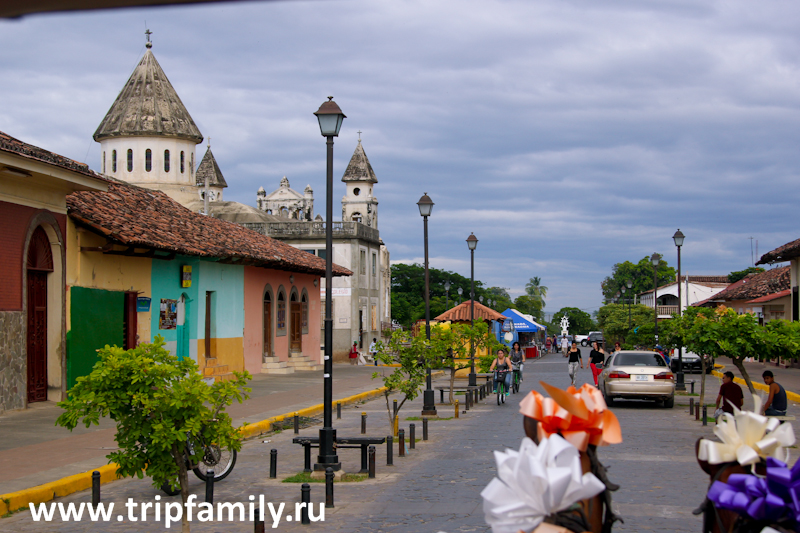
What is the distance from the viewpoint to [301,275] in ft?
123

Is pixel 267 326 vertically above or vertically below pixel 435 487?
above

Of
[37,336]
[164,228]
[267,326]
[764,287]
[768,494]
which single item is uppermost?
[164,228]

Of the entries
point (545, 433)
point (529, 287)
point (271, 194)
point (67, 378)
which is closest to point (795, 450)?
point (545, 433)

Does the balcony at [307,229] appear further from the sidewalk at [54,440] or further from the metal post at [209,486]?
the metal post at [209,486]

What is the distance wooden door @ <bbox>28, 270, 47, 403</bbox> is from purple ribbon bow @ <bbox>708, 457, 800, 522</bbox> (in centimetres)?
1696

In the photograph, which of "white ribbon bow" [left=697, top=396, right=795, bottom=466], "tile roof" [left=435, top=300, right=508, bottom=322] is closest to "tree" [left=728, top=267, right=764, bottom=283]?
"tile roof" [left=435, top=300, right=508, bottom=322]

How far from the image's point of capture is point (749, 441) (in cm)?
299

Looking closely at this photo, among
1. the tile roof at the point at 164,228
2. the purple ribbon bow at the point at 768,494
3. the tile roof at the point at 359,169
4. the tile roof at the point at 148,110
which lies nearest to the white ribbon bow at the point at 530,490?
the purple ribbon bow at the point at 768,494

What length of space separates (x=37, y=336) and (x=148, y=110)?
108 feet

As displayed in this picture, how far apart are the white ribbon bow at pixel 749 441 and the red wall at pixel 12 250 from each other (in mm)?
15816

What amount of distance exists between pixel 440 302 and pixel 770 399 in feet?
261

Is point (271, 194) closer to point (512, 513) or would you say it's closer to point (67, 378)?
point (67, 378)

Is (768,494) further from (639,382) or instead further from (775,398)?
(639,382)

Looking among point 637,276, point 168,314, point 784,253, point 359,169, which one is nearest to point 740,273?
point 637,276
